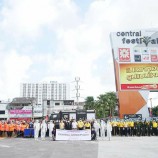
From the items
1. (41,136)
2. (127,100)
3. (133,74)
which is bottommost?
(41,136)

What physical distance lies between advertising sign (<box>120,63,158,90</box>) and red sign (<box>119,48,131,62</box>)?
0.79 meters

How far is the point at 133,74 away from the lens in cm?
4150

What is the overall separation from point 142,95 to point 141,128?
1477cm

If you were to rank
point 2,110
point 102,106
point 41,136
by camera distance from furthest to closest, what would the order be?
point 2,110 → point 102,106 → point 41,136

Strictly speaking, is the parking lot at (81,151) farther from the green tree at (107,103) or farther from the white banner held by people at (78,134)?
the green tree at (107,103)

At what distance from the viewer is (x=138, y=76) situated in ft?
137

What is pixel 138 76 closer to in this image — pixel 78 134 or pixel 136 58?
pixel 136 58

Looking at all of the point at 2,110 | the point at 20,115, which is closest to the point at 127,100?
the point at 20,115

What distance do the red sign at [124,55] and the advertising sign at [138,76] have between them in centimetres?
79

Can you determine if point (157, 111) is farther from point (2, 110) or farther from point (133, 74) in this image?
point (133, 74)

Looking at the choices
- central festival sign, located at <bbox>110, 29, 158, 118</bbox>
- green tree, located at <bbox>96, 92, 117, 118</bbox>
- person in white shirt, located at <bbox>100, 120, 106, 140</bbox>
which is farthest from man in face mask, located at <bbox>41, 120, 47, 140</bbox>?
green tree, located at <bbox>96, 92, 117, 118</bbox>

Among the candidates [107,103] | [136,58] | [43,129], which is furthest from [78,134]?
[107,103]

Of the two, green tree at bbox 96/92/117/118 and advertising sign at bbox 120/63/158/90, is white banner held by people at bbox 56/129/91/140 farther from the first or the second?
green tree at bbox 96/92/117/118

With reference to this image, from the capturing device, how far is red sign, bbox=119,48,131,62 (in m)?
41.4
